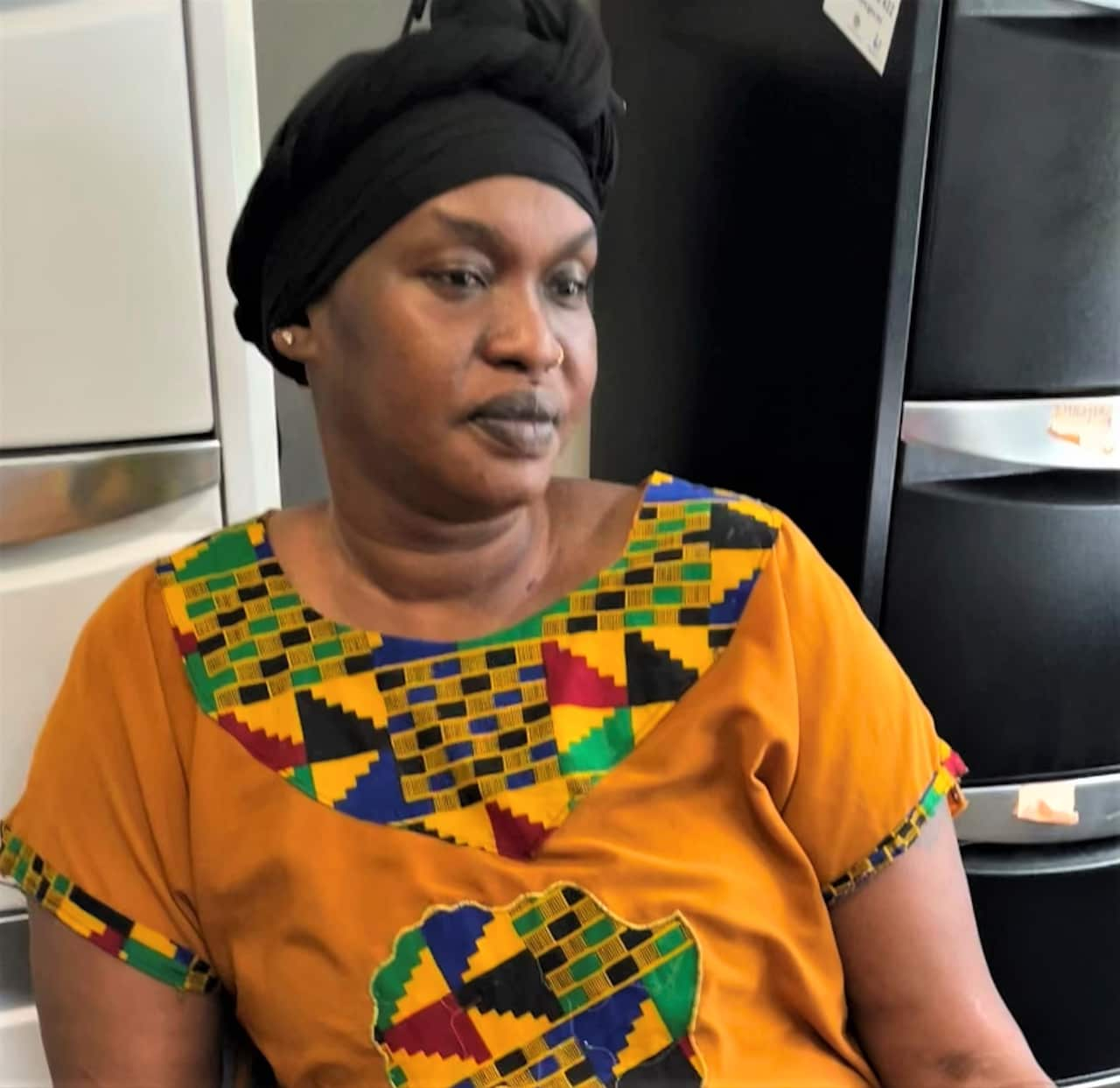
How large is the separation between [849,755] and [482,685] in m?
0.26

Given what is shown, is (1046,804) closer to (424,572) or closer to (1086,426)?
(1086,426)

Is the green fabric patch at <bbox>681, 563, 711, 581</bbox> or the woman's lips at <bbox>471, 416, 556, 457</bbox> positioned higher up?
the woman's lips at <bbox>471, 416, 556, 457</bbox>

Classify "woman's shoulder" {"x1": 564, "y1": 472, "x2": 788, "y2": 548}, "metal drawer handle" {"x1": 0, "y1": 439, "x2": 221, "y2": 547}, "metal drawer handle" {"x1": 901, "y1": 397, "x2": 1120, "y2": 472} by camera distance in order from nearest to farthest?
"woman's shoulder" {"x1": 564, "y1": 472, "x2": 788, "y2": 548}
"metal drawer handle" {"x1": 0, "y1": 439, "x2": 221, "y2": 547}
"metal drawer handle" {"x1": 901, "y1": 397, "x2": 1120, "y2": 472}

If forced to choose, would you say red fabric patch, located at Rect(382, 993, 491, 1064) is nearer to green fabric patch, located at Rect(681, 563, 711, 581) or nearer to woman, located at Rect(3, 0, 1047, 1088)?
woman, located at Rect(3, 0, 1047, 1088)

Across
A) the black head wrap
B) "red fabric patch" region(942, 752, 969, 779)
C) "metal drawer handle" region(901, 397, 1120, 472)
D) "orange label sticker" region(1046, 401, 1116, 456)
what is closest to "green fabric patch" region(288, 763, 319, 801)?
the black head wrap

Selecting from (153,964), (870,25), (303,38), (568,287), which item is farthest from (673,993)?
(303,38)

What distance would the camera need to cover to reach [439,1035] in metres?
0.76

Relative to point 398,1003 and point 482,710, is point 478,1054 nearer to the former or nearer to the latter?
point 398,1003

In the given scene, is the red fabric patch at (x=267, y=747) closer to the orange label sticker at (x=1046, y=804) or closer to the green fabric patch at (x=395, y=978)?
the green fabric patch at (x=395, y=978)

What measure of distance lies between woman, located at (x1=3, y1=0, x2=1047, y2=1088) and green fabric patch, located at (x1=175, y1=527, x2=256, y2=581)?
2cm

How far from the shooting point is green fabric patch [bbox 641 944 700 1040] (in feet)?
2.51

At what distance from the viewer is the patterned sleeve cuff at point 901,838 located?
80 cm

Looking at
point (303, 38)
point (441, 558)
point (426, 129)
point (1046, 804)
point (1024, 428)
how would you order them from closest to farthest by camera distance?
1. point (426, 129)
2. point (441, 558)
3. point (1024, 428)
4. point (1046, 804)
5. point (303, 38)

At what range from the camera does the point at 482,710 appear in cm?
81
